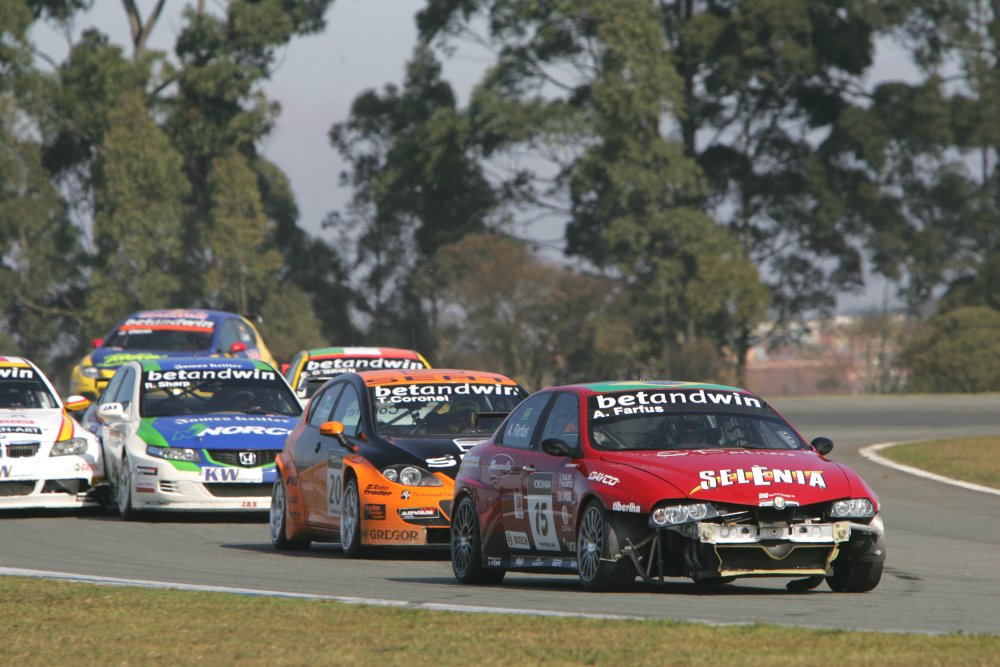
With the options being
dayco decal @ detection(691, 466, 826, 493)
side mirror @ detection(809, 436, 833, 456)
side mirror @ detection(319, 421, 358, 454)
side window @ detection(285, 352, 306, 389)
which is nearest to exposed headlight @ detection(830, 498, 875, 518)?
dayco decal @ detection(691, 466, 826, 493)

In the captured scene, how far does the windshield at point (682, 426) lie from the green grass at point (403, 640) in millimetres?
2158

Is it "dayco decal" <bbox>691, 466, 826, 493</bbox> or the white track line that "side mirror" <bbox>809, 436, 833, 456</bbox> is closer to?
"dayco decal" <bbox>691, 466, 826, 493</bbox>

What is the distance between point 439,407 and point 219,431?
3.24m

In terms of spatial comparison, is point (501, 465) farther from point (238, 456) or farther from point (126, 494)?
point (126, 494)

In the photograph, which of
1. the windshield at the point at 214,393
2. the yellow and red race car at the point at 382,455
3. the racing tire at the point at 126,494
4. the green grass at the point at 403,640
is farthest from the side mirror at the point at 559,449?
the windshield at the point at 214,393

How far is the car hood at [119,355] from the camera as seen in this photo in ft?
91.0

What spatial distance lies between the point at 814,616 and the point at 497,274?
146ft

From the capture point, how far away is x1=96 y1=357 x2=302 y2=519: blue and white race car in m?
16.4

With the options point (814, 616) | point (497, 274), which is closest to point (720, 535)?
point (814, 616)

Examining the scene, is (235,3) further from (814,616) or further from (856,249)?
(814,616)

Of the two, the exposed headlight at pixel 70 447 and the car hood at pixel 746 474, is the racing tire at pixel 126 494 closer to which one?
the exposed headlight at pixel 70 447

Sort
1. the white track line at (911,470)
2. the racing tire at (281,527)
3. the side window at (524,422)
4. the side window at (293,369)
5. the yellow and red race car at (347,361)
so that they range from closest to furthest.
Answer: the side window at (524,422) → the racing tire at (281,527) → the white track line at (911,470) → the yellow and red race car at (347,361) → the side window at (293,369)

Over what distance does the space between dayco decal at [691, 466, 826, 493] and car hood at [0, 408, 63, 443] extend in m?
9.11

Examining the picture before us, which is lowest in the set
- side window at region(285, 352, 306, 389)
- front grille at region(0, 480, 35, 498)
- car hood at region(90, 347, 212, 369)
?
front grille at region(0, 480, 35, 498)
